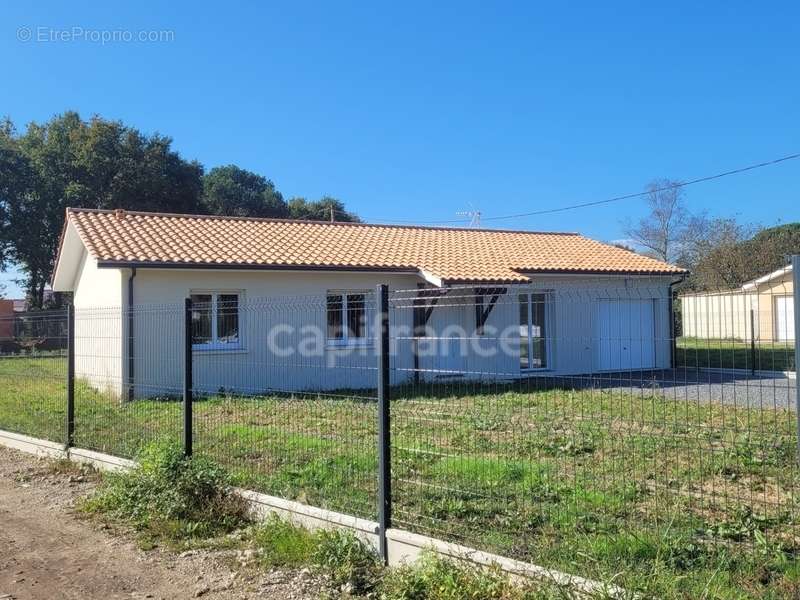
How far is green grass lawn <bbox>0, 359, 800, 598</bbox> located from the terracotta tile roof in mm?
5223

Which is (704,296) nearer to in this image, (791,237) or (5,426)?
(5,426)

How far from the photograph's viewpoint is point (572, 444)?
7812 millimetres

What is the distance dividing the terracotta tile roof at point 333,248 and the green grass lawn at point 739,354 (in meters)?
11.6

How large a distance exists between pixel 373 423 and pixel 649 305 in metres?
4.17

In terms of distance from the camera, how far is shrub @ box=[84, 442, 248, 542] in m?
5.96

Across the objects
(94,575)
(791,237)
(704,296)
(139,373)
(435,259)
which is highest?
(791,237)

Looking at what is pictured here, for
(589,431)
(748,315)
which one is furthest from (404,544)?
(589,431)

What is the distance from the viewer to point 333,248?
17.4 metres

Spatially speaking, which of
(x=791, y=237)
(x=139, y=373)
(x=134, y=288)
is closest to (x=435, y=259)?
(x=134, y=288)

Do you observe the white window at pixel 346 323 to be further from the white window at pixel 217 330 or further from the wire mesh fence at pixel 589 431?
the white window at pixel 217 330

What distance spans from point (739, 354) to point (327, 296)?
5.34 meters

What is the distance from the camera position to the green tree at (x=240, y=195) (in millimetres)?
49344

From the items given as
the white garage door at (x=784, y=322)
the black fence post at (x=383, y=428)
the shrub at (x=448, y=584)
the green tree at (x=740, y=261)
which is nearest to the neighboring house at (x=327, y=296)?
the black fence post at (x=383, y=428)

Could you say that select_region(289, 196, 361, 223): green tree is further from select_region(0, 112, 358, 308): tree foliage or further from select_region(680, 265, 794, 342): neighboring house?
select_region(680, 265, 794, 342): neighboring house
